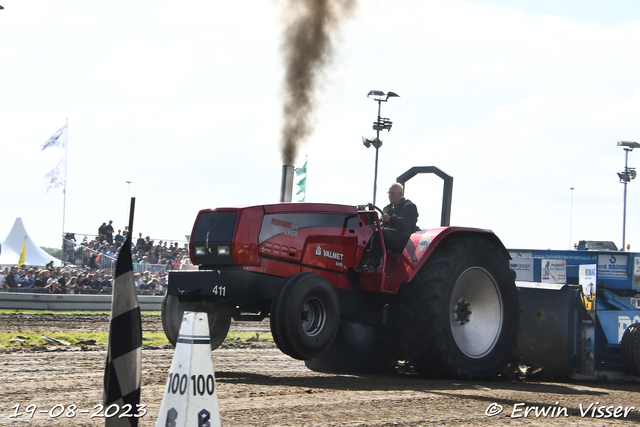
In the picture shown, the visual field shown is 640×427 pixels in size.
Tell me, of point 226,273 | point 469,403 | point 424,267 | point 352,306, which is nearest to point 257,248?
point 226,273

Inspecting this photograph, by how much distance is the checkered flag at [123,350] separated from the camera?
2.71 m

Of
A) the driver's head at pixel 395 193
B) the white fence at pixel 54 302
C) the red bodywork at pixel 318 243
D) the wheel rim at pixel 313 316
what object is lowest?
the white fence at pixel 54 302

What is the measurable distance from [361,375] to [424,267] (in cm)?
136

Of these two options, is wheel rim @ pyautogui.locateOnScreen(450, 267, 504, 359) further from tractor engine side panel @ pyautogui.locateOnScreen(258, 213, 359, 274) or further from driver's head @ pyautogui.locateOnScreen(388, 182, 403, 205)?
tractor engine side panel @ pyautogui.locateOnScreen(258, 213, 359, 274)

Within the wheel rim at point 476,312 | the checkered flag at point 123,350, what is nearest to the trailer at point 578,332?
the wheel rim at point 476,312

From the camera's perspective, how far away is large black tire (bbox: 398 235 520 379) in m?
6.80

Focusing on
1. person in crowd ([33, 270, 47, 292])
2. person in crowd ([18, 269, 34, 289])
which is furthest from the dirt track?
person in crowd ([18, 269, 34, 289])

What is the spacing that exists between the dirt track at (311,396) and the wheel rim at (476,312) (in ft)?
1.76

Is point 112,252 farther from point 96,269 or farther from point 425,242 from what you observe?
point 425,242

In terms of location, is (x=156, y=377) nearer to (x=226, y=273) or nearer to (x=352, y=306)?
(x=226, y=273)

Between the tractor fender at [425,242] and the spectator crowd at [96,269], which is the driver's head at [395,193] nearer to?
the tractor fender at [425,242]

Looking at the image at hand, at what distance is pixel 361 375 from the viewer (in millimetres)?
7418

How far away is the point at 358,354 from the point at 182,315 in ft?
6.82

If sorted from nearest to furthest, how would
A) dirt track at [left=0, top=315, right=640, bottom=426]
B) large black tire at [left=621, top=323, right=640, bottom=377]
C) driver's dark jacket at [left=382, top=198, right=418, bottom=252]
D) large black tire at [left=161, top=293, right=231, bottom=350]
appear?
dirt track at [left=0, top=315, right=640, bottom=426]
large black tire at [left=161, top=293, right=231, bottom=350]
driver's dark jacket at [left=382, top=198, right=418, bottom=252]
large black tire at [left=621, top=323, right=640, bottom=377]
